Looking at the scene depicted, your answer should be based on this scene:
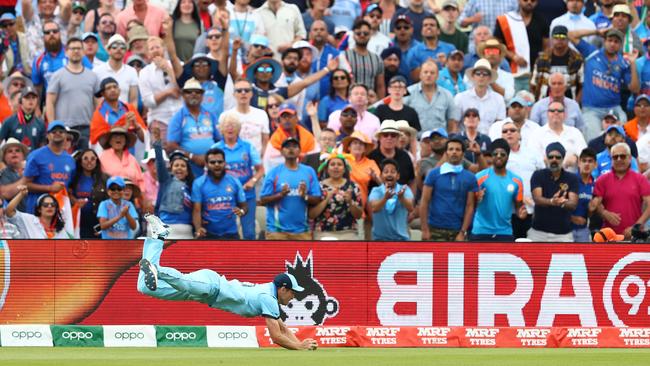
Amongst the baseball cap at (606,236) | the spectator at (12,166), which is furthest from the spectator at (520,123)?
the spectator at (12,166)

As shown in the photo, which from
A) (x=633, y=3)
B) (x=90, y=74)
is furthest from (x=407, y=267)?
(x=633, y=3)

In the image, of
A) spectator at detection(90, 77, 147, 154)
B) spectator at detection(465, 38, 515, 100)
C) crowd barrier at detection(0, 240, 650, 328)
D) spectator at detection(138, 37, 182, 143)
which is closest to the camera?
crowd barrier at detection(0, 240, 650, 328)

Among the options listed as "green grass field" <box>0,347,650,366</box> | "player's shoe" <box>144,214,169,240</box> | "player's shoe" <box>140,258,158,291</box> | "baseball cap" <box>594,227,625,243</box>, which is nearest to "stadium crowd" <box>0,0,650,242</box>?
"baseball cap" <box>594,227,625,243</box>

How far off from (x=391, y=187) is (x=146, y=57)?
5.54 meters

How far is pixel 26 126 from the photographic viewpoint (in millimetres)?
20078

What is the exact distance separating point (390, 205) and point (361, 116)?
241cm

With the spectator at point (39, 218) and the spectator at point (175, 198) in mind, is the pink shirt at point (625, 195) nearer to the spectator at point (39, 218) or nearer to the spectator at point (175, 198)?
the spectator at point (175, 198)

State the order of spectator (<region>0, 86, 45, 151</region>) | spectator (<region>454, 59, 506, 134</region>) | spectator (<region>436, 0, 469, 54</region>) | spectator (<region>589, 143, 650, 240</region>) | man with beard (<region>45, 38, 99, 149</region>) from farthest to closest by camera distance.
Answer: spectator (<region>436, 0, 469, 54</region>) < spectator (<region>454, 59, 506, 134</region>) < man with beard (<region>45, 38, 99, 149</region>) < spectator (<region>0, 86, 45, 151</region>) < spectator (<region>589, 143, 650, 240</region>)

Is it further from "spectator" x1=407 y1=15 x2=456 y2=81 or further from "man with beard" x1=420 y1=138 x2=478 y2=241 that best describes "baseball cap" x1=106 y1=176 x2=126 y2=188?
"spectator" x1=407 y1=15 x2=456 y2=81

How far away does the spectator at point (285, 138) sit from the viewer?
64.8ft

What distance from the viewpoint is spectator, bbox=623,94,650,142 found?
67.8 feet

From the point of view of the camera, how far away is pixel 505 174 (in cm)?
1891

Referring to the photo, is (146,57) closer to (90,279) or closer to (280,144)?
(280,144)

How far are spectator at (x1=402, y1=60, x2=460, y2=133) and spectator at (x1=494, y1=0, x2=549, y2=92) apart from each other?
2219mm
